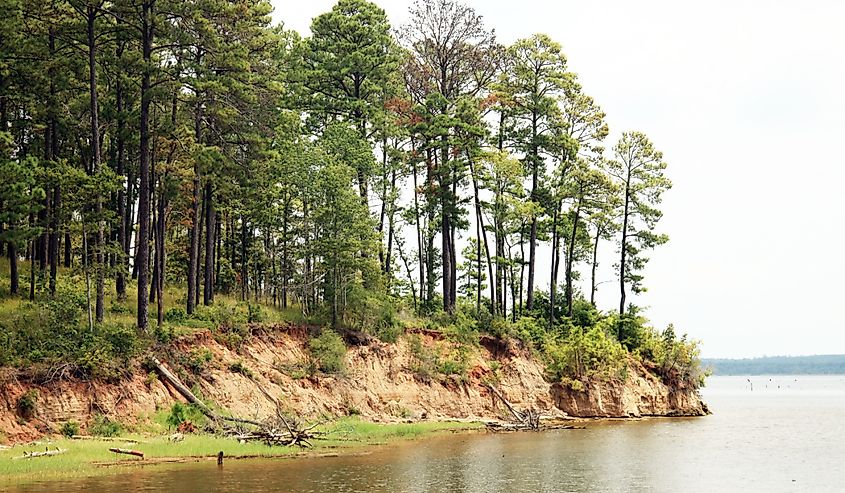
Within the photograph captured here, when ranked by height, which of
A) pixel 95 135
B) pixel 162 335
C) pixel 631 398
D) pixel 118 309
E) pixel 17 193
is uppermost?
pixel 95 135

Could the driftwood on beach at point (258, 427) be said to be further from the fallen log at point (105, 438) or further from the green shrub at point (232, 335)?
the green shrub at point (232, 335)

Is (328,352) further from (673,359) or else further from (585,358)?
(673,359)

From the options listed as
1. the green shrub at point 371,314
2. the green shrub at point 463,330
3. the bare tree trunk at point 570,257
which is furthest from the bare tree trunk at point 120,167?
the bare tree trunk at point 570,257

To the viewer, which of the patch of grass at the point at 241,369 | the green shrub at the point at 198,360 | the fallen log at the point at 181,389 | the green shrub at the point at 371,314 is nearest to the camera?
the fallen log at the point at 181,389

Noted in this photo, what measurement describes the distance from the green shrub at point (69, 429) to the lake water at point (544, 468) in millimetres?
5683

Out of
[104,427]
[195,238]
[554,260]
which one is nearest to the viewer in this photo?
[104,427]

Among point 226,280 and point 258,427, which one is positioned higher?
point 226,280

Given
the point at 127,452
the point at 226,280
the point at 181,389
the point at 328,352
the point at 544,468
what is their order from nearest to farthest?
the point at 127,452
the point at 544,468
the point at 181,389
the point at 328,352
the point at 226,280

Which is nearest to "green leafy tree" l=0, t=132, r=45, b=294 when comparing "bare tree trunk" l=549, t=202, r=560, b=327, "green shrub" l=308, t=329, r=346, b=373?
"green shrub" l=308, t=329, r=346, b=373

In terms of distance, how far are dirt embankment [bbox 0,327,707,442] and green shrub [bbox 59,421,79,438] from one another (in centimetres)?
22

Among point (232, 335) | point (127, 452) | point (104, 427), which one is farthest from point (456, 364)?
point (127, 452)

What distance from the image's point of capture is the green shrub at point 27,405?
1229 inches

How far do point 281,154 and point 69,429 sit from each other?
23.6 metres

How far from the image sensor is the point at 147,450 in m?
30.9
